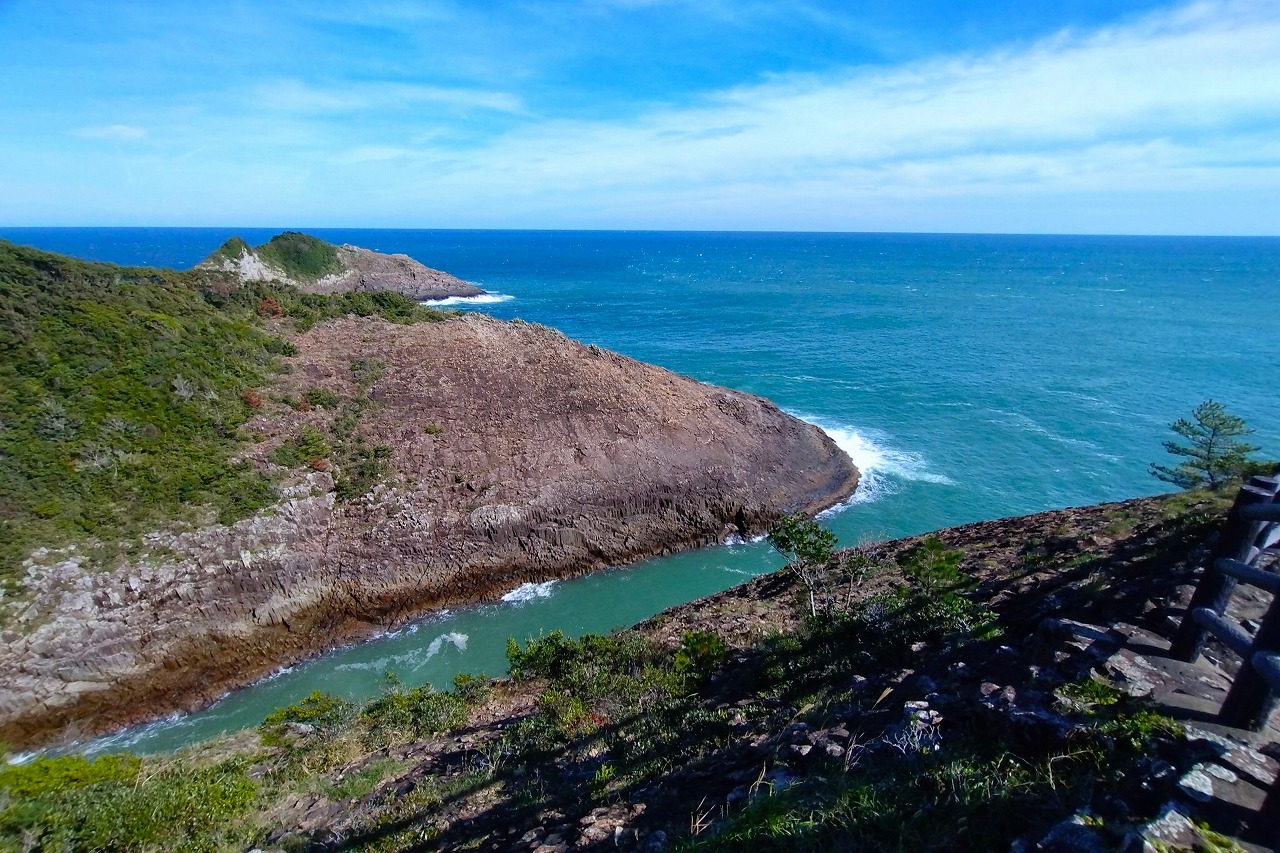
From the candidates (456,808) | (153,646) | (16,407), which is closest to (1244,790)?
(456,808)

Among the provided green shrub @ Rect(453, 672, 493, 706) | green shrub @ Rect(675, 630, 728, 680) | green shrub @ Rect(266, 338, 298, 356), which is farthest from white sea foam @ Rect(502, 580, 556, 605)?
green shrub @ Rect(266, 338, 298, 356)

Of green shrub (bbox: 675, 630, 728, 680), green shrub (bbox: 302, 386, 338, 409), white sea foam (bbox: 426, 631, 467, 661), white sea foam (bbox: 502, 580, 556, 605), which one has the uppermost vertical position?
green shrub (bbox: 302, 386, 338, 409)

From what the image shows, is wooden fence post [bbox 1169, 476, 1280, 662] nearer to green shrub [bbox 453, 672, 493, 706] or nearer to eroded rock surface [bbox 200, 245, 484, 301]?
green shrub [bbox 453, 672, 493, 706]

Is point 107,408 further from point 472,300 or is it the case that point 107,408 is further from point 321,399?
point 472,300

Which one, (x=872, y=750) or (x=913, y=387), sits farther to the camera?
(x=913, y=387)

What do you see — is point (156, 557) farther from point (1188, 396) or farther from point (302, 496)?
point (1188, 396)

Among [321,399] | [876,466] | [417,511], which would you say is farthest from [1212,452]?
[321,399]
